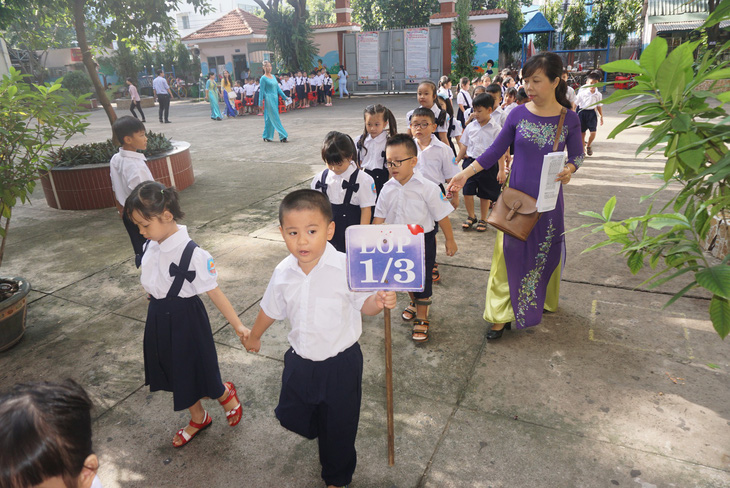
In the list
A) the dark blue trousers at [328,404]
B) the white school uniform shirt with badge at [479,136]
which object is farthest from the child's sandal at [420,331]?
the white school uniform shirt with badge at [479,136]

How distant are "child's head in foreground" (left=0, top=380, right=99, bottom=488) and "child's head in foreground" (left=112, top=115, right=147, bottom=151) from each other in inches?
119

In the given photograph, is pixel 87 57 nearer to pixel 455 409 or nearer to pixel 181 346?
pixel 181 346

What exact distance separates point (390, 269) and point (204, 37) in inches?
1154

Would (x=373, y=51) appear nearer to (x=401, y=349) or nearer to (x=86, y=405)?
(x=401, y=349)

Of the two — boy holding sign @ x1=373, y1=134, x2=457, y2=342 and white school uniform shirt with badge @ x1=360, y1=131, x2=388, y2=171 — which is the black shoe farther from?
white school uniform shirt with badge @ x1=360, y1=131, x2=388, y2=171

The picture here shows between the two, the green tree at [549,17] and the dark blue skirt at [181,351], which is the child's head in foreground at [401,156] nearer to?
the dark blue skirt at [181,351]

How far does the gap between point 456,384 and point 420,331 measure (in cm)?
55

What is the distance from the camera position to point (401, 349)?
323 centimetres

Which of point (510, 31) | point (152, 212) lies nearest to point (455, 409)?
point (152, 212)

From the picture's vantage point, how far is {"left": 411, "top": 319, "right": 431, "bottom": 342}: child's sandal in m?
3.28

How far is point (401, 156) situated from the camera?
3.06 meters

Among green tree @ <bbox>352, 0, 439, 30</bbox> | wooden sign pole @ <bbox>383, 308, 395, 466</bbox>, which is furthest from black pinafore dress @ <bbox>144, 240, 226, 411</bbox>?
green tree @ <bbox>352, 0, 439, 30</bbox>

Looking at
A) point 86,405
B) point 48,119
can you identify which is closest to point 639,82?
point 86,405

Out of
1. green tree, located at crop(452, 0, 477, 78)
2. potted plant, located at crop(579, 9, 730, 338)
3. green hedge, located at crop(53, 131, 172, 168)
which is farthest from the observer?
green tree, located at crop(452, 0, 477, 78)
